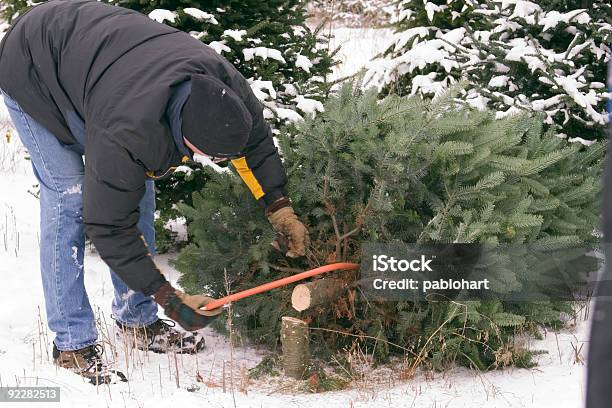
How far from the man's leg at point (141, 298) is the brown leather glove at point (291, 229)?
0.69m

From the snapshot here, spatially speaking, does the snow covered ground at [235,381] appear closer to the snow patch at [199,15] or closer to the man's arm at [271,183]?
the man's arm at [271,183]

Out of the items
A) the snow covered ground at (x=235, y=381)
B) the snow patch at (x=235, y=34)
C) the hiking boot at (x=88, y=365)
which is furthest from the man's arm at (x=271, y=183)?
the snow patch at (x=235, y=34)

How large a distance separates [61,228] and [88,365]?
0.70 m

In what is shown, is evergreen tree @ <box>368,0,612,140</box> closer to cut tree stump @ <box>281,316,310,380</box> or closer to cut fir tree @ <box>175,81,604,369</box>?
cut fir tree @ <box>175,81,604,369</box>

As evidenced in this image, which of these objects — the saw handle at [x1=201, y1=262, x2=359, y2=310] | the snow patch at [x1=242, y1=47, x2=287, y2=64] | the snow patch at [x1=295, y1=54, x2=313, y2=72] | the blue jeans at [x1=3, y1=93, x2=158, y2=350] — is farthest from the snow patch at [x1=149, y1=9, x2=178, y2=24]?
the saw handle at [x1=201, y1=262, x2=359, y2=310]

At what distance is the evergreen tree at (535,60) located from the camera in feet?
15.9

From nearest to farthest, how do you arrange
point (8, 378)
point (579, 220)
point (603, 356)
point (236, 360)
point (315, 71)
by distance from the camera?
point (603, 356), point (8, 378), point (236, 360), point (579, 220), point (315, 71)

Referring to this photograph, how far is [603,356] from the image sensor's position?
86cm

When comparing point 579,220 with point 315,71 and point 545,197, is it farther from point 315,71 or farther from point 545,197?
point 315,71

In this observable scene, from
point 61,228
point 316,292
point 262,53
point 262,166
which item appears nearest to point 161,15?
point 262,53

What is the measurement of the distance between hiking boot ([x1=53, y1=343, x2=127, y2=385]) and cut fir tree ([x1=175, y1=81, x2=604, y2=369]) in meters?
0.64

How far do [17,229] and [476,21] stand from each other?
432 cm

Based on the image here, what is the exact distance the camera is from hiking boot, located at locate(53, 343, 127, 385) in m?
3.51

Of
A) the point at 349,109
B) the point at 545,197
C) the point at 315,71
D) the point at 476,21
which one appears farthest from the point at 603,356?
the point at 476,21
